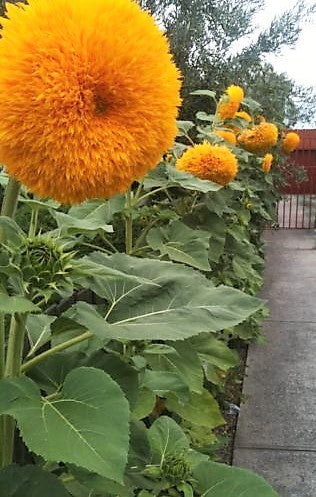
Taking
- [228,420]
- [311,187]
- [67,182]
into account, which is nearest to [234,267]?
[228,420]

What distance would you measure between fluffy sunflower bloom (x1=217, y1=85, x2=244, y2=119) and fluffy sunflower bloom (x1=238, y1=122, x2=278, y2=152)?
337 millimetres

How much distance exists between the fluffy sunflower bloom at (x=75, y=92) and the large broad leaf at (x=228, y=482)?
2.28 ft

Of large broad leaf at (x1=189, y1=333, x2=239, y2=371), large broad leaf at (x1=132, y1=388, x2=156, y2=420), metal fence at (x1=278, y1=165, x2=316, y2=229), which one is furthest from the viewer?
metal fence at (x1=278, y1=165, x2=316, y2=229)

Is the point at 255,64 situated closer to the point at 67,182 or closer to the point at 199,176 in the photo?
the point at 199,176

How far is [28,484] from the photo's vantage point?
3.77 feet

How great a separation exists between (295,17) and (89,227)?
4903 millimetres

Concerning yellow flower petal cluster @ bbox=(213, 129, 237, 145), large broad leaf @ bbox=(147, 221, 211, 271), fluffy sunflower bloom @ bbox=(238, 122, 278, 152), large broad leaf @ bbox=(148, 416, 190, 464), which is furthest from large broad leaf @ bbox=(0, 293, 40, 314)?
fluffy sunflower bloom @ bbox=(238, 122, 278, 152)

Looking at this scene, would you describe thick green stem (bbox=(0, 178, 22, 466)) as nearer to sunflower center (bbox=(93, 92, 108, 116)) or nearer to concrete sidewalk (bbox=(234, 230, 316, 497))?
sunflower center (bbox=(93, 92, 108, 116))

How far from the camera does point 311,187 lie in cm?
1453

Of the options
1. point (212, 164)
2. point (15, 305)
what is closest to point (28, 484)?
point (15, 305)

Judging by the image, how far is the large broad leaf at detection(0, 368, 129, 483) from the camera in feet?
3.09

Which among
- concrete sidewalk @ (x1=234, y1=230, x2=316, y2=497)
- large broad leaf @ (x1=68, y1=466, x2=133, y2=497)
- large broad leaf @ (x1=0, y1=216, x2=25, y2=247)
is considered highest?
large broad leaf @ (x1=0, y1=216, x2=25, y2=247)

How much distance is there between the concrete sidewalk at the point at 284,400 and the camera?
349 cm

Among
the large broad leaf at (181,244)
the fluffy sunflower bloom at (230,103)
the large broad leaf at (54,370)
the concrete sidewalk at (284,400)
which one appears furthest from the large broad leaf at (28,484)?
the fluffy sunflower bloom at (230,103)
